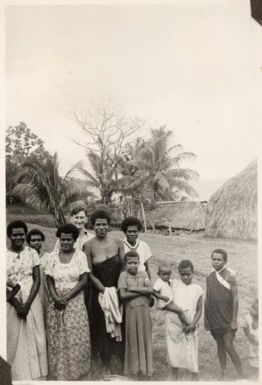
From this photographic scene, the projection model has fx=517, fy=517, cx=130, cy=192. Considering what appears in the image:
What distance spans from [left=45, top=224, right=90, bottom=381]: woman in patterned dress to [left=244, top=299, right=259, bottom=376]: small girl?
0.65m

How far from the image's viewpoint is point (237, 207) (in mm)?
2115

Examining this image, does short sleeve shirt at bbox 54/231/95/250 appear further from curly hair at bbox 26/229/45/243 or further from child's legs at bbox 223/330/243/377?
child's legs at bbox 223/330/243/377

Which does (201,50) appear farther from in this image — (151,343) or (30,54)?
(151,343)

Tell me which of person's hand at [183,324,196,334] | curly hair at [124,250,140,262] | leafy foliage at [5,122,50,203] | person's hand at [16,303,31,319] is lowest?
person's hand at [183,324,196,334]

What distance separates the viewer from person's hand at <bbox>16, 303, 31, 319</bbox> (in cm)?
213

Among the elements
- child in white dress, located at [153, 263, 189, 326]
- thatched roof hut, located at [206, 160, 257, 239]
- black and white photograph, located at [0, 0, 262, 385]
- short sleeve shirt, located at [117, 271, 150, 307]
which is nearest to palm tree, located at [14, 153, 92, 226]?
black and white photograph, located at [0, 0, 262, 385]

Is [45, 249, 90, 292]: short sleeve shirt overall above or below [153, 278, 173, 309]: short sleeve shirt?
above

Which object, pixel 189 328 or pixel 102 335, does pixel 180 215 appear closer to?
pixel 189 328

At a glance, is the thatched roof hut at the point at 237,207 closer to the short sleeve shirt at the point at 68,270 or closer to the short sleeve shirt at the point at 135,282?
the short sleeve shirt at the point at 135,282

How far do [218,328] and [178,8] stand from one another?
1324 millimetres

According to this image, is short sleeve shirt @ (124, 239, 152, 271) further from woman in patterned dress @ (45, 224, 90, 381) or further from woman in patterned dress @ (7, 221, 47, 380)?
woman in patterned dress @ (7, 221, 47, 380)

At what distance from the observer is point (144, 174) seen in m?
2.16

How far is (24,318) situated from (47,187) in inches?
21.6

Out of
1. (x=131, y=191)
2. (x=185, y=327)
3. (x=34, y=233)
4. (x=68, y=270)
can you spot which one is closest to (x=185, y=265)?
(x=185, y=327)
